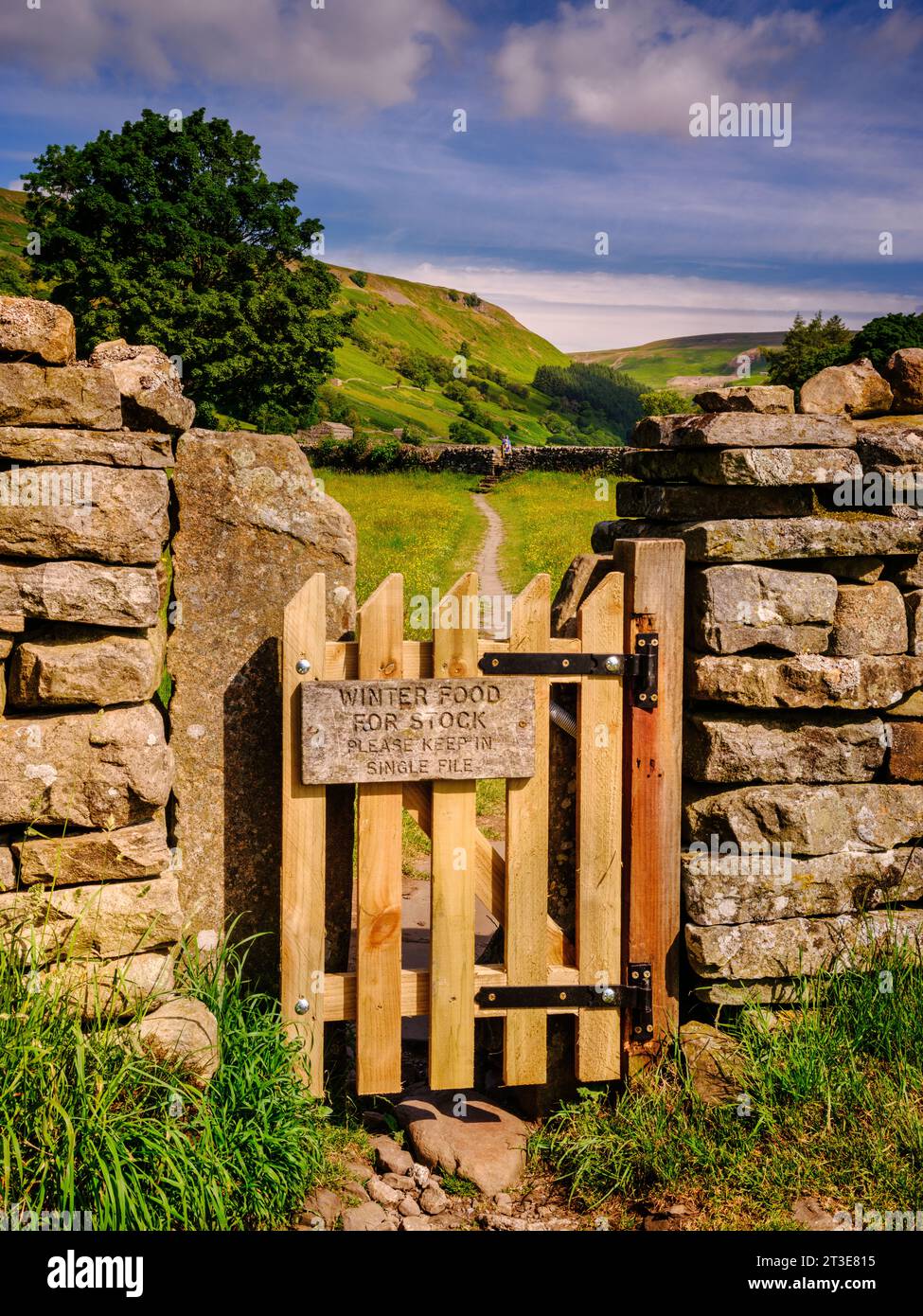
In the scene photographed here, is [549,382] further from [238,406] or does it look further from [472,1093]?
[472,1093]

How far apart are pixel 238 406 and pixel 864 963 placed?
37341mm

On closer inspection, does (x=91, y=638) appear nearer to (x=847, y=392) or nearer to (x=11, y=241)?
(x=847, y=392)

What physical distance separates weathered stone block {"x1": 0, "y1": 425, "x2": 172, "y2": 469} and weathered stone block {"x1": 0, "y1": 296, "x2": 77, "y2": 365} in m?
0.27

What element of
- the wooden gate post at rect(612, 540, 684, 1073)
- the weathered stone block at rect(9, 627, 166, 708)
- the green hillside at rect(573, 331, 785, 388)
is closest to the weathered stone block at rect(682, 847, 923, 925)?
the wooden gate post at rect(612, 540, 684, 1073)

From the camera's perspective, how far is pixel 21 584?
138 inches

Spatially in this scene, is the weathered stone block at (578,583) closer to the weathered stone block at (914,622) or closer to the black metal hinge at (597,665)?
the black metal hinge at (597,665)

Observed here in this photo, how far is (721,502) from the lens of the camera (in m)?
4.31

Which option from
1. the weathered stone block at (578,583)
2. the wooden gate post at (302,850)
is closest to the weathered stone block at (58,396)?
the wooden gate post at (302,850)

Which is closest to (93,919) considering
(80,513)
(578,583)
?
(80,513)

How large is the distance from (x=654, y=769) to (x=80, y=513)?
2432 mm

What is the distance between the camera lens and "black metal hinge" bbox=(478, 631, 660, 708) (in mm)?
3965

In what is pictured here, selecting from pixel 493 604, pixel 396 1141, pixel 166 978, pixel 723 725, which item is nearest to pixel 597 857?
pixel 723 725

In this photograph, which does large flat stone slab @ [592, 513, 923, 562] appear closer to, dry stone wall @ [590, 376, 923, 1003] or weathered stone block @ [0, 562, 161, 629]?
dry stone wall @ [590, 376, 923, 1003]

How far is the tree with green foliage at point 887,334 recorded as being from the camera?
3091 centimetres
